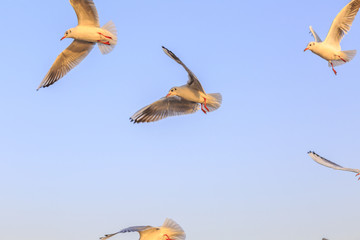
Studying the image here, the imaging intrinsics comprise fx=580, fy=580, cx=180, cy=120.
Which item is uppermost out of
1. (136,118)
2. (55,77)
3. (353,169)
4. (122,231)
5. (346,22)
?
(346,22)

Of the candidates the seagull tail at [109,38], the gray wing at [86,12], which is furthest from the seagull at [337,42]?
the gray wing at [86,12]

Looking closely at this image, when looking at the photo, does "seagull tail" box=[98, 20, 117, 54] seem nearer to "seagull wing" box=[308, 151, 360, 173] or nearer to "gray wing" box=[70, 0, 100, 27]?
"gray wing" box=[70, 0, 100, 27]

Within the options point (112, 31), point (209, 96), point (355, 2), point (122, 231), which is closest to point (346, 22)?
point (355, 2)

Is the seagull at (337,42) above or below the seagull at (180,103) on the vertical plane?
above

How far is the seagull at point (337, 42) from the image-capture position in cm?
1102

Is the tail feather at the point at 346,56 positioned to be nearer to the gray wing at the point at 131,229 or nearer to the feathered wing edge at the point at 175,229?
the feathered wing edge at the point at 175,229

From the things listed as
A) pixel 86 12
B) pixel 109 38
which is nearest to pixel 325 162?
pixel 109 38

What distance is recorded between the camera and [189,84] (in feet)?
30.5

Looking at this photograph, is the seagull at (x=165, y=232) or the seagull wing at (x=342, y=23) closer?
the seagull at (x=165, y=232)

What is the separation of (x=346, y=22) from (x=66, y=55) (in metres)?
5.48

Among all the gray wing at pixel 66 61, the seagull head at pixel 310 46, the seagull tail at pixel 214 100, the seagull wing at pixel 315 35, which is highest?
the seagull wing at pixel 315 35

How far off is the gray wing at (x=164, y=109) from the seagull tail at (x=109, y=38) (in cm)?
142

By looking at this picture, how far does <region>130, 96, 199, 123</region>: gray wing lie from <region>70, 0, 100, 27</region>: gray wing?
187cm

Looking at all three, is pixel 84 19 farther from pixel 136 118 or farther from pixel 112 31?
pixel 136 118
